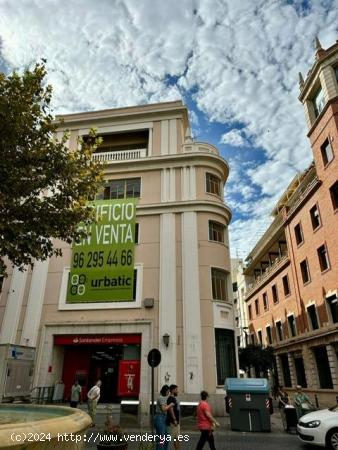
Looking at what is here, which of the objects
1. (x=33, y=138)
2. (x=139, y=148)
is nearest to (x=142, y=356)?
(x=33, y=138)

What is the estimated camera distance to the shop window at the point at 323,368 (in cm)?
2205

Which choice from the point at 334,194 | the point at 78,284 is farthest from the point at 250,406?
the point at 334,194

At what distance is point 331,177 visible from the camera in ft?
72.4

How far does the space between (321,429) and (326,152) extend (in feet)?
60.8

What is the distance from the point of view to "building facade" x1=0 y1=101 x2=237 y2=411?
17.4 m

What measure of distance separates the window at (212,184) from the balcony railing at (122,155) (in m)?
4.47

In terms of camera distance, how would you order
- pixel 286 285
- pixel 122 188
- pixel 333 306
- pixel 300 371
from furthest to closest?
pixel 286 285, pixel 300 371, pixel 122 188, pixel 333 306

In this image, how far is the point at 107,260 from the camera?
19484 millimetres

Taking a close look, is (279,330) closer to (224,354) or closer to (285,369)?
(285,369)

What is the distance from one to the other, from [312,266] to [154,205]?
12.5 m

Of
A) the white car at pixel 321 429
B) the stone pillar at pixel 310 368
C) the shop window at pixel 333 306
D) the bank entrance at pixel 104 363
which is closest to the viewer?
the white car at pixel 321 429

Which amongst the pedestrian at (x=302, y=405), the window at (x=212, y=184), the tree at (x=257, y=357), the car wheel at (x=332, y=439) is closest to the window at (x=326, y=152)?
the window at (x=212, y=184)

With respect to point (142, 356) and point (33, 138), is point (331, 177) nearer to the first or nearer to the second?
point (142, 356)

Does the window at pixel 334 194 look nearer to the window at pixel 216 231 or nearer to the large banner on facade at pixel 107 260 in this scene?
the window at pixel 216 231
